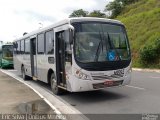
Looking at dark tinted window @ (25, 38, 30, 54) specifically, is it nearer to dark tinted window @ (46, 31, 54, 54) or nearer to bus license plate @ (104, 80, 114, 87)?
dark tinted window @ (46, 31, 54, 54)

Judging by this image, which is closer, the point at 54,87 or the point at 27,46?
the point at 54,87

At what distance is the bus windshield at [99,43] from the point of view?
1202cm

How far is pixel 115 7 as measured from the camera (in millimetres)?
70562

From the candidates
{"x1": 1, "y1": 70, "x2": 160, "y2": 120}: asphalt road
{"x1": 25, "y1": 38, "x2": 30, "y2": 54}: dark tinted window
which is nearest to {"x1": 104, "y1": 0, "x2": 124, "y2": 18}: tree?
{"x1": 25, "y1": 38, "x2": 30, "y2": 54}: dark tinted window

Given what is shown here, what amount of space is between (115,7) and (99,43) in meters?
Answer: 59.5

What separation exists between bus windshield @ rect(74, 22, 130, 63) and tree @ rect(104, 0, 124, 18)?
57.0 metres

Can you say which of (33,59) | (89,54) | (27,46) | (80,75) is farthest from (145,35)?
(80,75)

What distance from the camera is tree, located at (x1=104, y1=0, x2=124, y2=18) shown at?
69.4 metres

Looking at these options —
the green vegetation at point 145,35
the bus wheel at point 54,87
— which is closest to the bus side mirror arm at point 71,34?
the bus wheel at point 54,87

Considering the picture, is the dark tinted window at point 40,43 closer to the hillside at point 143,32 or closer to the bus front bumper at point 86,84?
the bus front bumper at point 86,84

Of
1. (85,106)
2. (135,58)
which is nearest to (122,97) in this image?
(85,106)

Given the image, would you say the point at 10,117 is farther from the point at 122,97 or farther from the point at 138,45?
the point at 138,45

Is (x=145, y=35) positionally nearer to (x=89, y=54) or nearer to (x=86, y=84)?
(x=89, y=54)

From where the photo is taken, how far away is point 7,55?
1492 inches
